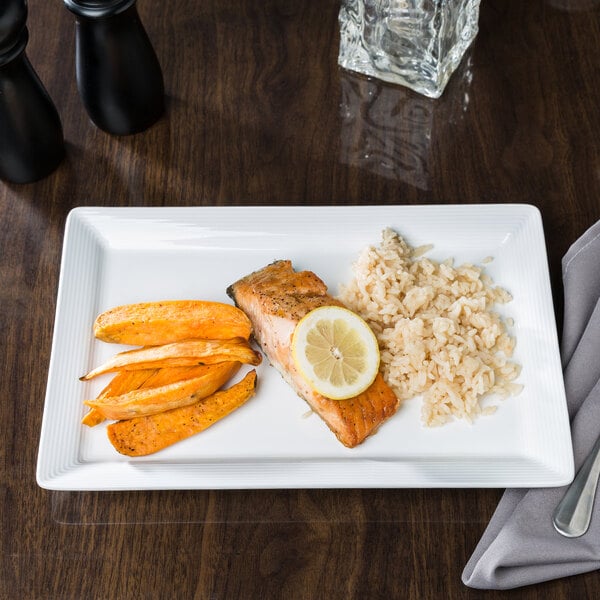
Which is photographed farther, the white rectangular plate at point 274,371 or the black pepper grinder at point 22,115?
the black pepper grinder at point 22,115

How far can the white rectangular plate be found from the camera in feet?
4.70

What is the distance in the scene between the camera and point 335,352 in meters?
1.49

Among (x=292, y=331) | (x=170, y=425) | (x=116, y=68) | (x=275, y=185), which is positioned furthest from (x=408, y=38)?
(x=170, y=425)

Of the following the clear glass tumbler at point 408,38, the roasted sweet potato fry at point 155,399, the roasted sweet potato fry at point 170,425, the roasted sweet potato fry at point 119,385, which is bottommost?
the roasted sweet potato fry at point 170,425

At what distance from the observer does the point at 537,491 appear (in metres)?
1.44

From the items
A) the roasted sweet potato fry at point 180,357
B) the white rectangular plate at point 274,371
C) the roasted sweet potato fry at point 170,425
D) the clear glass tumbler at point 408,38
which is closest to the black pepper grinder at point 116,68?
the white rectangular plate at point 274,371

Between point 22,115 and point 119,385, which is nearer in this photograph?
point 119,385

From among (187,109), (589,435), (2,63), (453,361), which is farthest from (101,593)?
(187,109)

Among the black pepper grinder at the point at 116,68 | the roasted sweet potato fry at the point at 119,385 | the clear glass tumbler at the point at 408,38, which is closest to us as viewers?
the roasted sweet potato fry at the point at 119,385

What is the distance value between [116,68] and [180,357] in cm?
64

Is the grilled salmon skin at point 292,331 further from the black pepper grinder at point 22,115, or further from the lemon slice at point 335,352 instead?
the black pepper grinder at point 22,115

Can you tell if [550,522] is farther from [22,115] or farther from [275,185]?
[22,115]

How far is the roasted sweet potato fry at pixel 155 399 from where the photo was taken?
147 centimetres

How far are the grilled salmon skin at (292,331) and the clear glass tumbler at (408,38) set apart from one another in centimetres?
60
